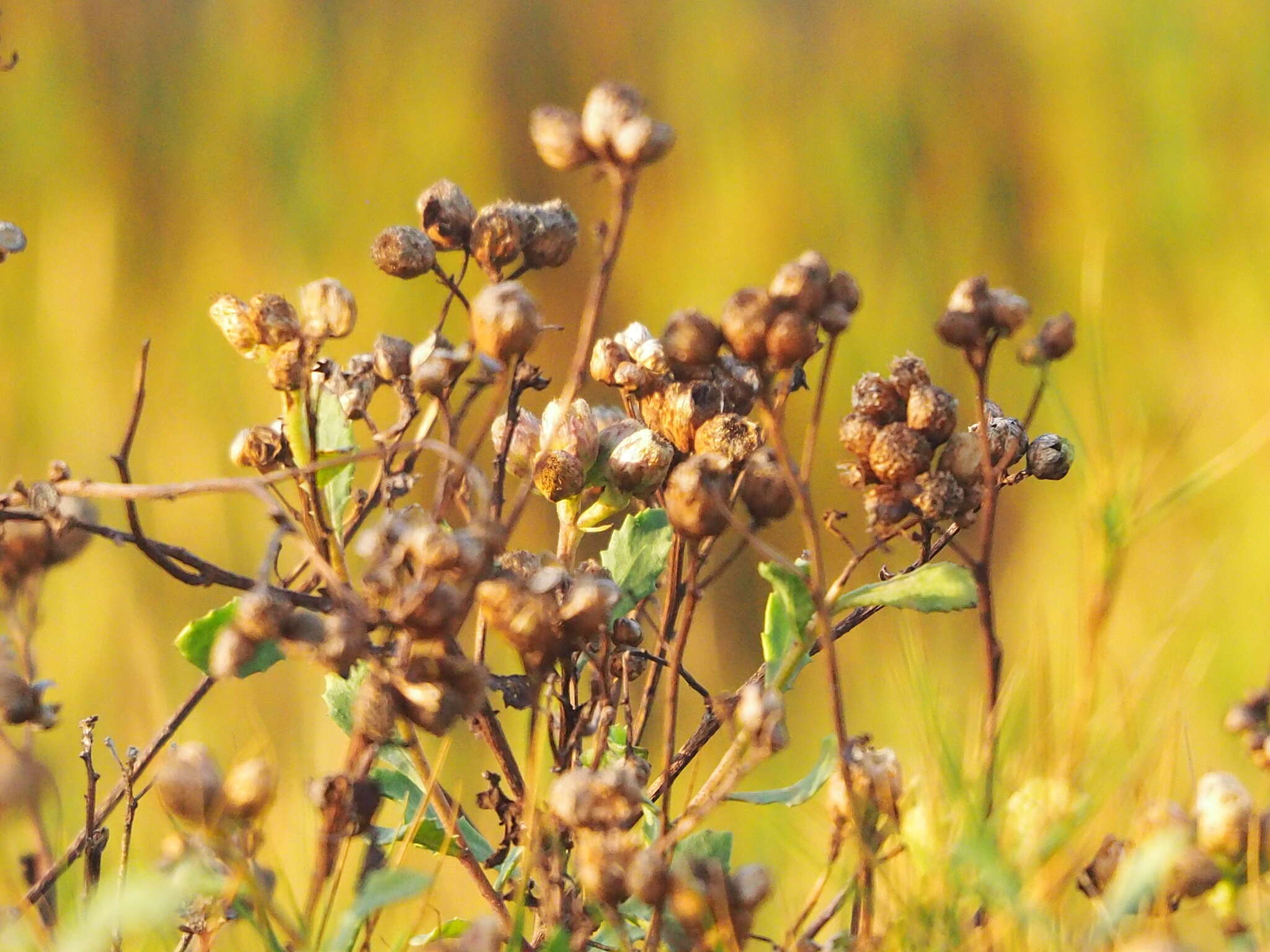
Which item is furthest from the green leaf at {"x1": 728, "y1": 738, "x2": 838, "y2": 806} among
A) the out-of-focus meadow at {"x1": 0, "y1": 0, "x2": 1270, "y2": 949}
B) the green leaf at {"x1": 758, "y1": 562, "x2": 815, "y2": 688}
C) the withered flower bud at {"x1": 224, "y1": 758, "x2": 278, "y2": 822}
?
the out-of-focus meadow at {"x1": 0, "y1": 0, "x2": 1270, "y2": 949}

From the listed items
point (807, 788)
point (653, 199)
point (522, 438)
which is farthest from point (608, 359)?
point (653, 199)

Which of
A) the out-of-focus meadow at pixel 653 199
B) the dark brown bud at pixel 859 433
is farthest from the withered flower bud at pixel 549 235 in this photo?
the out-of-focus meadow at pixel 653 199

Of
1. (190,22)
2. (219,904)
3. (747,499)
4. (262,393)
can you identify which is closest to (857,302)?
(747,499)

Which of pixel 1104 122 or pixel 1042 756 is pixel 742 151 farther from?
pixel 1042 756

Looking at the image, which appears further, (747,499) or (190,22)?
(190,22)

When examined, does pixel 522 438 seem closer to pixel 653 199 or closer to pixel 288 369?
pixel 288 369
